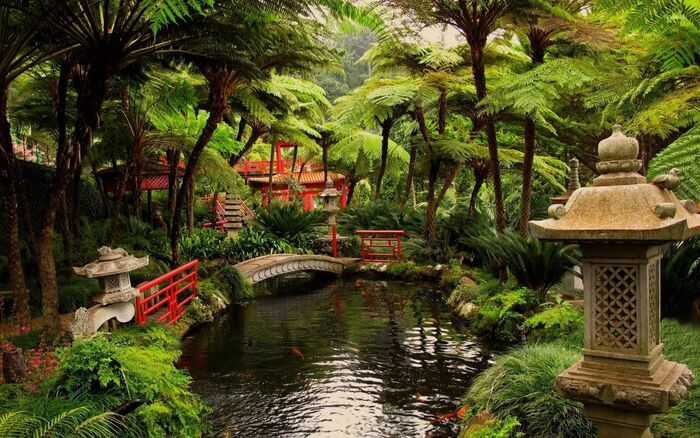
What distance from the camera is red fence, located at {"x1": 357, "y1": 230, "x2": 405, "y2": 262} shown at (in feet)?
45.8

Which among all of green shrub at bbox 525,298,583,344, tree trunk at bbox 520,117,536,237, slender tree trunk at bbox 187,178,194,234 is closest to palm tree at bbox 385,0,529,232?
tree trunk at bbox 520,117,536,237

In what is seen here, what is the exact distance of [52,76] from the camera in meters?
9.61

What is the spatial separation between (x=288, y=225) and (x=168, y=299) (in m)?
7.23

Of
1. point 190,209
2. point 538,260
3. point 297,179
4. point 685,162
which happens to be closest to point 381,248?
point 190,209

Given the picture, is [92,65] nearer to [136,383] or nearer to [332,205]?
[136,383]

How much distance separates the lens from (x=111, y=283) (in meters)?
6.46

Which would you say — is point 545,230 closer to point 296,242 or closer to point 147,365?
point 147,365

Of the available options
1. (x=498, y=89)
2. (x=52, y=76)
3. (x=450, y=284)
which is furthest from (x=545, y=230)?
(x=52, y=76)

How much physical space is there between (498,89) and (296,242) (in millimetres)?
8953

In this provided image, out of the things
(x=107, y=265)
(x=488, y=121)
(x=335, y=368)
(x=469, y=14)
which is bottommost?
(x=335, y=368)

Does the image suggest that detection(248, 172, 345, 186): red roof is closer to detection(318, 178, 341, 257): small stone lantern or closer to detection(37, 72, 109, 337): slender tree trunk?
detection(318, 178, 341, 257): small stone lantern

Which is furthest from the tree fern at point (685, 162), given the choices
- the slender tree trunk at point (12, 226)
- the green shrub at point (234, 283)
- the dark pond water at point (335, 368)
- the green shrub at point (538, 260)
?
the green shrub at point (234, 283)

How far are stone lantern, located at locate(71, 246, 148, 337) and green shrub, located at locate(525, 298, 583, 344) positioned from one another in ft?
16.4

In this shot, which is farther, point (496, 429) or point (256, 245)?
point (256, 245)
